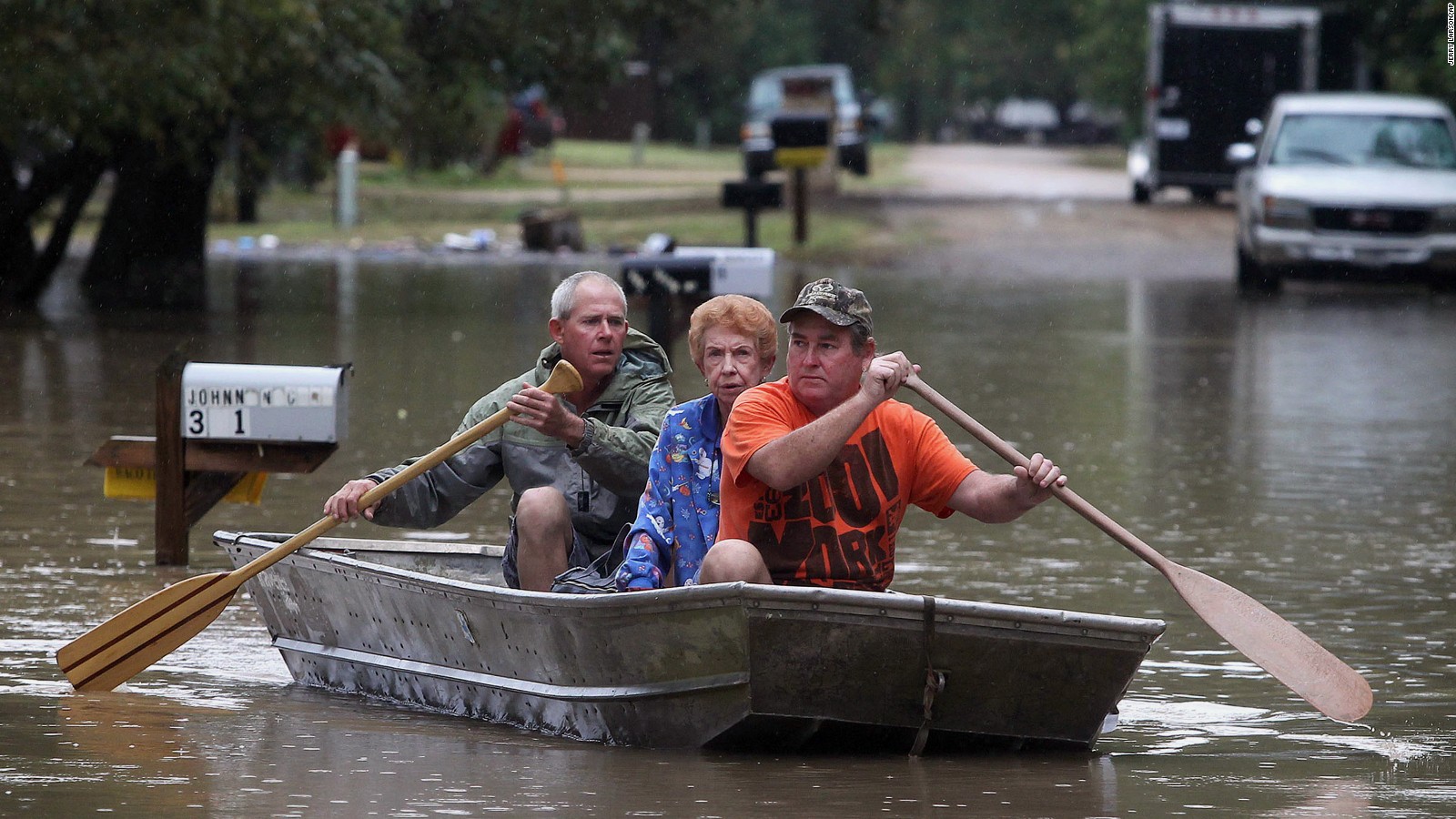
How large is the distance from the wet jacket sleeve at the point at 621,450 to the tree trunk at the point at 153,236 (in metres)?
17.4

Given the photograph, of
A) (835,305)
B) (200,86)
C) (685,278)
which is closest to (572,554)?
(835,305)

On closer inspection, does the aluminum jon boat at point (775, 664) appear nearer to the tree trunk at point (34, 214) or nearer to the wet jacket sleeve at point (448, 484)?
the wet jacket sleeve at point (448, 484)

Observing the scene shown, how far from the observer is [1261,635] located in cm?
662

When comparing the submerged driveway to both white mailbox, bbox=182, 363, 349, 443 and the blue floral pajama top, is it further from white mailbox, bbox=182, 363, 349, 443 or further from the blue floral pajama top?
the blue floral pajama top

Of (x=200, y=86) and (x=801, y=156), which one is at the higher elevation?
(x=200, y=86)

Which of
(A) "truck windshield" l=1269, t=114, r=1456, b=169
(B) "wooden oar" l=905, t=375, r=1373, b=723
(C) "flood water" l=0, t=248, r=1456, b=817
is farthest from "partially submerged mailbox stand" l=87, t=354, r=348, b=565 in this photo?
(A) "truck windshield" l=1269, t=114, r=1456, b=169

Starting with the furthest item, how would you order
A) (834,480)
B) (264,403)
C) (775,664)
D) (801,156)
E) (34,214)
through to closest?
(801,156) < (34,214) < (264,403) < (834,480) < (775,664)

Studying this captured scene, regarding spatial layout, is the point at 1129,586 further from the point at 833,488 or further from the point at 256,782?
the point at 256,782

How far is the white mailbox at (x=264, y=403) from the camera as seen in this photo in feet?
28.6

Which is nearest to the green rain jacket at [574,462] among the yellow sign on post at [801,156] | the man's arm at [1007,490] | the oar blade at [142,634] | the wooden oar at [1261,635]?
the oar blade at [142,634]

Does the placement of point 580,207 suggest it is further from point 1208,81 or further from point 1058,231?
point 1208,81

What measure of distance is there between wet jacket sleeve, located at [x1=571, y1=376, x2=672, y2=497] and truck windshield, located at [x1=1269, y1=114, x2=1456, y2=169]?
17.4m

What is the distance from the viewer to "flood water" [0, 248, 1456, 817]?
5.78 metres

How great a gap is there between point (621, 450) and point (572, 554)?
449 millimetres
